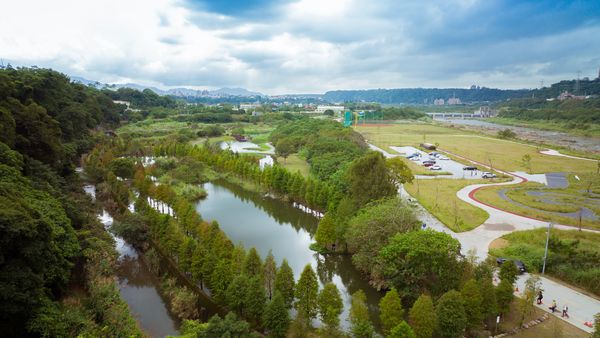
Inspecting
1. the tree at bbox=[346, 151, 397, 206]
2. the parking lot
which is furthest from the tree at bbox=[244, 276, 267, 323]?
the parking lot

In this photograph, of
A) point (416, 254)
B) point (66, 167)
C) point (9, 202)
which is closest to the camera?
point (9, 202)

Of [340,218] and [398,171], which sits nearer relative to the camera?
[340,218]

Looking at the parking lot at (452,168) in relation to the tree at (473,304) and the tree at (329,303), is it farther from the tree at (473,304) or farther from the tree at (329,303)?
the tree at (329,303)

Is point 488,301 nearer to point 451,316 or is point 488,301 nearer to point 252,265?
point 451,316

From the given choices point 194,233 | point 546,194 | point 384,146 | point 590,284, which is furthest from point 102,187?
point 384,146

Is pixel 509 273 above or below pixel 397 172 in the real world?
below

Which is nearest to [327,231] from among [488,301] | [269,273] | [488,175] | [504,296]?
[269,273]

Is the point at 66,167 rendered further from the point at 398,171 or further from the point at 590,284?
the point at 590,284
